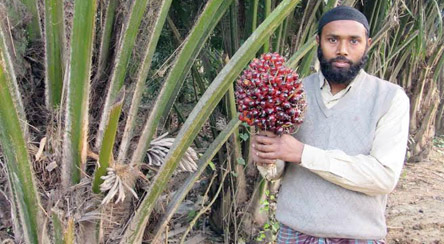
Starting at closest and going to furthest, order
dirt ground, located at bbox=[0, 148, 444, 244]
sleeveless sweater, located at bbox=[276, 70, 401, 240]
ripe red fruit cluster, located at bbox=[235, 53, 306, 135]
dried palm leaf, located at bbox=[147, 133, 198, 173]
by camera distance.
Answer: ripe red fruit cluster, located at bbox=[235, 53, 306, 135] < sleeveless sweater, located at bbox=[276, 70, 401, 240] < dried palm leaf, located at bbox=[147, 133, 198, 173] < dirt ground, located at bbox=[0, 148, 444, 244]

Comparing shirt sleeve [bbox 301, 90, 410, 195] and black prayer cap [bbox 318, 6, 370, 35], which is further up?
black prayer cap [bbox 318, 6, 370, 35]

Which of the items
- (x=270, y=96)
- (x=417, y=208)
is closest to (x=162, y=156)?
(x=270, y=96)

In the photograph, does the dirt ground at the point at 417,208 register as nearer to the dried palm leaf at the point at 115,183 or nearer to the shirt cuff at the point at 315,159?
the dried palm leaf at the point at 115,183

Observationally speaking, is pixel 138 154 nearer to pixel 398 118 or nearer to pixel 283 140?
pixel 283 140

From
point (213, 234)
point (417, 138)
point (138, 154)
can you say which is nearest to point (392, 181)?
point (138, 154)

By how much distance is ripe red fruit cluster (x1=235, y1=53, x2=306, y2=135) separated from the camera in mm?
1300

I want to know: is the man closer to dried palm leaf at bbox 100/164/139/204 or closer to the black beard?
the black beard

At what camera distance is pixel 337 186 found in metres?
1.46

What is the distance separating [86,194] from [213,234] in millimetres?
1761

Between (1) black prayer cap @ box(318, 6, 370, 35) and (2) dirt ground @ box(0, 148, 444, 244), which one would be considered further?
(2) dirt ground @ box(0, 148, 444, 244)

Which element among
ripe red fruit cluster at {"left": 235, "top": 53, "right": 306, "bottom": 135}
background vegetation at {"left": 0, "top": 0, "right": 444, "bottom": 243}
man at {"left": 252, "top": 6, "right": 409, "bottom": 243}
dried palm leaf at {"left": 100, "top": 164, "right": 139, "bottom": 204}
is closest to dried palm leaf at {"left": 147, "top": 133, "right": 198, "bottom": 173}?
background vegetation at {"left": 0, "top": 0, "right": 444, "bottom": 243}

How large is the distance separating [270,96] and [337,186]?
0.40 meters

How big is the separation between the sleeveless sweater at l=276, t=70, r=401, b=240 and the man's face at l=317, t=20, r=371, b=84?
5cm

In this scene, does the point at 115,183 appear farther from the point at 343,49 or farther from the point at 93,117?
the point at 343,49
